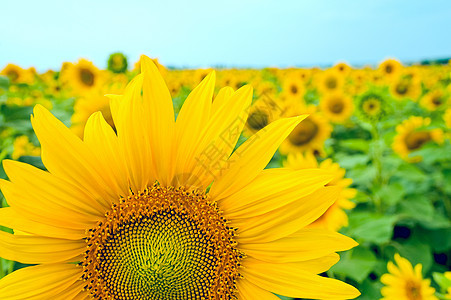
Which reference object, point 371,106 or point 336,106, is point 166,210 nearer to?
point 371,106

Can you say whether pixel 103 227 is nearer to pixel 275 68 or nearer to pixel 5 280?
pixel 5 280

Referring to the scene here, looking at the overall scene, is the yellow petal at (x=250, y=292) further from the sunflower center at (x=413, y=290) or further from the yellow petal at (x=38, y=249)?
the sunflower center at (x=413, y=290)

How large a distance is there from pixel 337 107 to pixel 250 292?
431cm

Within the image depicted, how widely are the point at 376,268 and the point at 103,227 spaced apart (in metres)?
2.48

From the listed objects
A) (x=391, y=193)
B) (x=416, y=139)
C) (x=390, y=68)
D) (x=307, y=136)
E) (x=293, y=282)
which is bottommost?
(x=391, y=193)

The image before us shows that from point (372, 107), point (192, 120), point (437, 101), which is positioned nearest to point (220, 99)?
point (192, 120)

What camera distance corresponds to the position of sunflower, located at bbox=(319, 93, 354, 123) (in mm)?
4961

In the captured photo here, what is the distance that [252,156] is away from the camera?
0.92m

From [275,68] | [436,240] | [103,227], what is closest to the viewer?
[103,227]

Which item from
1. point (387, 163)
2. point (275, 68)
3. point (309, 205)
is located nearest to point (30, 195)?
point (309, 205)

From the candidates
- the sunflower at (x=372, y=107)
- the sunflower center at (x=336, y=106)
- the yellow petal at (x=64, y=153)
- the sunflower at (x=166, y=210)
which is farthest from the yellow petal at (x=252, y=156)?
the sunflower center at (x=336, y=106)

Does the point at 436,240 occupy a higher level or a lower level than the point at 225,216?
lower

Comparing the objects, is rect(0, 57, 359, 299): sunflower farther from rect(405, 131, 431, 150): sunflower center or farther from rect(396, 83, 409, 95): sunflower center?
rect(396, 83, 409, 95): sunflower center

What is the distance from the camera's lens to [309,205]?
0.92 meters
